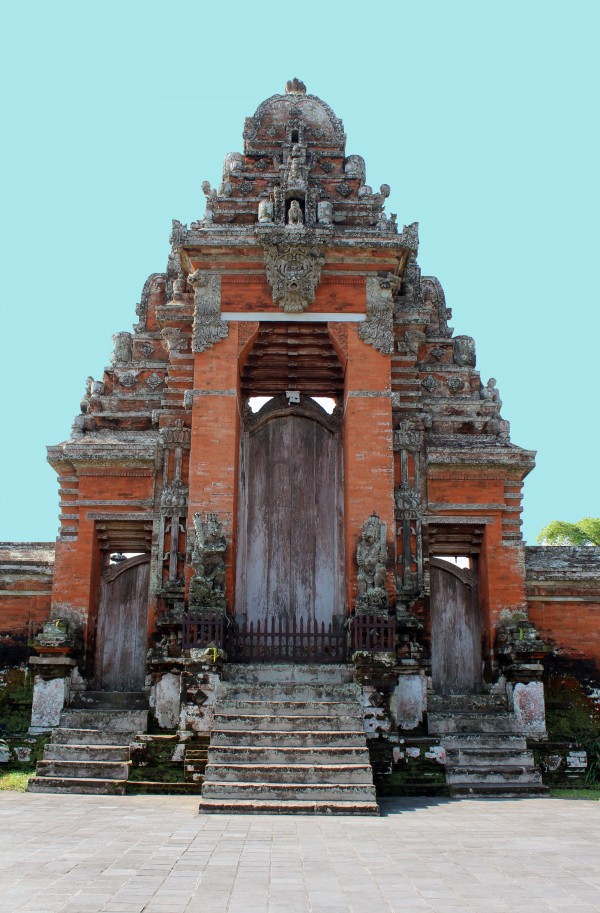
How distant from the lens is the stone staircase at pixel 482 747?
1181 cm

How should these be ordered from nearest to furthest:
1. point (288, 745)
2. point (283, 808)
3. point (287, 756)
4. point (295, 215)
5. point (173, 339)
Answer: point (283, 808), point (287, 756), point (288, 745), point (295, 215), point (173, 339)

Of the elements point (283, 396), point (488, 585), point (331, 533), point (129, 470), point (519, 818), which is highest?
point (283, 396)

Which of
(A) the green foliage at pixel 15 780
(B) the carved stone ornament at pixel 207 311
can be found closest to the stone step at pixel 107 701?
(A) the green foliage at pixel 15 780

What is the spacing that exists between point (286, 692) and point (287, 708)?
461mm

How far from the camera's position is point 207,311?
1429cm

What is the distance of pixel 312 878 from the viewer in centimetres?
627

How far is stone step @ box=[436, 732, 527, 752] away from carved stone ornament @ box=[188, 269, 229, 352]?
714 cm

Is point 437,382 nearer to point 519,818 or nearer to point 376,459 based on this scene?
point 376,459

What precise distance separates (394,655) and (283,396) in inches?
219

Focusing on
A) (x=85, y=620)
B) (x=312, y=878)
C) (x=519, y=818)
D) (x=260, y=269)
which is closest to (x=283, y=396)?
(x=260, y=269)

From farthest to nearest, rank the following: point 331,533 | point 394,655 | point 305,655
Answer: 1. point 331,533
2. point 305,655
3. point 394,655

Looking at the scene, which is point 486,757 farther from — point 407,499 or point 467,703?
point 407,499

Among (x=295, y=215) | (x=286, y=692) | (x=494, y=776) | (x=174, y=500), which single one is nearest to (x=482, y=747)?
(x=494, y=776)

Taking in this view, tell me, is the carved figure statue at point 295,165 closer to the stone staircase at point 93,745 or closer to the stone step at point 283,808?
the stone staircase at point 93,745
